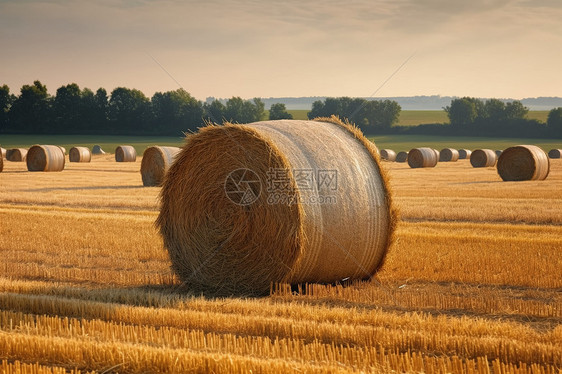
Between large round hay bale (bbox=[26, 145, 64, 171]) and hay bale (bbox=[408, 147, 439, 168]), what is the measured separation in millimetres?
18600

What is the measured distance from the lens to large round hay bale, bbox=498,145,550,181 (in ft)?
86.9

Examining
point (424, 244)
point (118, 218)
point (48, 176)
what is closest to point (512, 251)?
point (424, 244)

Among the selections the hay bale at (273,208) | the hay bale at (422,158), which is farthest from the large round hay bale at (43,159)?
the hay bale at (273,208)

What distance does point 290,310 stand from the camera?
6.91 meters

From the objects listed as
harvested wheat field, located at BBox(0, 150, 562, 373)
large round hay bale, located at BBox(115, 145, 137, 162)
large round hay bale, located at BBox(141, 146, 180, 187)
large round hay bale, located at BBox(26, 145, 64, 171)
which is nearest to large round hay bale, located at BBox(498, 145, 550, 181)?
large round hay bale, located at BBox(141, 146, 180, 187)

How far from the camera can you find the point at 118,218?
15.4 metres

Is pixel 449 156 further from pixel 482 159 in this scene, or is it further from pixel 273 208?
pixel 273 208

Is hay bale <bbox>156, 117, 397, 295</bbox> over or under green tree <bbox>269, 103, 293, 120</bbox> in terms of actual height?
under

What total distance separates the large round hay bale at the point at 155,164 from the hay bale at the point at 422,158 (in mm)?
16519

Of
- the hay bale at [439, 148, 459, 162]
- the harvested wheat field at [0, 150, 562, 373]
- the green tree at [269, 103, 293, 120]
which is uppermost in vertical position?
the green tree at [269, 103, 293, 120]

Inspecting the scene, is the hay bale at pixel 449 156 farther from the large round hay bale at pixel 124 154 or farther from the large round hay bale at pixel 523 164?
the large round hay bale at pixel 124 154

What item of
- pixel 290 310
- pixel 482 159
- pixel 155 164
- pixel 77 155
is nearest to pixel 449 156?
pixel 482 159

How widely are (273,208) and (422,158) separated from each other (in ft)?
101

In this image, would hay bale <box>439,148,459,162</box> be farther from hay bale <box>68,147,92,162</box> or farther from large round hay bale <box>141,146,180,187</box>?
large round hay bale <box>141,146,180,187</box>
